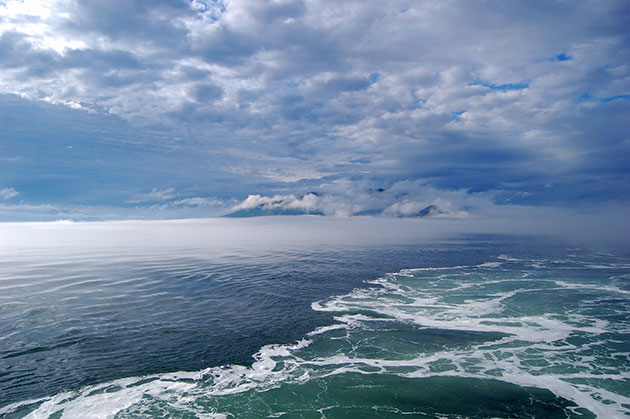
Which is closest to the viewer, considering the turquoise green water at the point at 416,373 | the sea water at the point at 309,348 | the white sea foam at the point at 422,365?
the turquoise green water at the point at 416,373

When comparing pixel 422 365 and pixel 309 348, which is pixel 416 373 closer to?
pixel 422 365

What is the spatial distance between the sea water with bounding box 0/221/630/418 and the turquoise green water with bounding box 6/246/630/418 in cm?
11

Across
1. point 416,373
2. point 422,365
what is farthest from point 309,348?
point 422,365

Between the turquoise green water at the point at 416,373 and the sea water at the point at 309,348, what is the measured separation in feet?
0.35

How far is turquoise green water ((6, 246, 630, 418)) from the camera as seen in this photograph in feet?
57.3

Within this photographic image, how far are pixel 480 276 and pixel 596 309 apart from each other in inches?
804

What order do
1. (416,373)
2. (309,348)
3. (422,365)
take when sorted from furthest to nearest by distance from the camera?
(309,348), (422,365), (416,373)

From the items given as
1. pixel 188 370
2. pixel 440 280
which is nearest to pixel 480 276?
pixel 440 280

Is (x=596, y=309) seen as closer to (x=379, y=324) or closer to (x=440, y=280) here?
(x=440, y=280)

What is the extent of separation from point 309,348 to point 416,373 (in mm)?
7565

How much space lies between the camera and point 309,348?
82.5 ft

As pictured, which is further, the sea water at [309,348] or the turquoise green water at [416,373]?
the sea water at [309,348]

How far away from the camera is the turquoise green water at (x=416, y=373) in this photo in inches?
687

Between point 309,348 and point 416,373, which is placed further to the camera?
point 309,348
